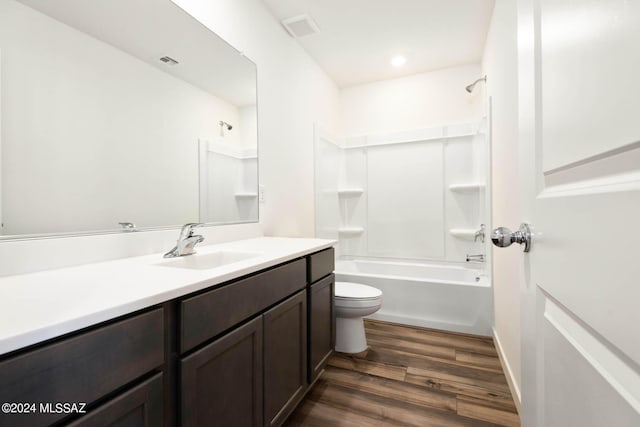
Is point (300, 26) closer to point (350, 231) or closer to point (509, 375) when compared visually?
point (350, 231)

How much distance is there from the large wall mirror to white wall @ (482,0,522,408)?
1648mm

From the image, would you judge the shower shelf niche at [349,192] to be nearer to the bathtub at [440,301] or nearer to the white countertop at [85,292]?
the bathtub at [440,301]

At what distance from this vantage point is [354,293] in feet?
7.11

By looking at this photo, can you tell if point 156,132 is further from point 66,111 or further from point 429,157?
point 429,157

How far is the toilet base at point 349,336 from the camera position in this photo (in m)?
2.19

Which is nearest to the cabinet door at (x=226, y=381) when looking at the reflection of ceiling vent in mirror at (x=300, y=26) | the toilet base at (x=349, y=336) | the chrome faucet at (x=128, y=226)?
the chrome faucet at (x=128, y=226)

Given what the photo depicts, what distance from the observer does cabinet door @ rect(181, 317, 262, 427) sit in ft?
2.70

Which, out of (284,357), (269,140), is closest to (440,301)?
(284,357)

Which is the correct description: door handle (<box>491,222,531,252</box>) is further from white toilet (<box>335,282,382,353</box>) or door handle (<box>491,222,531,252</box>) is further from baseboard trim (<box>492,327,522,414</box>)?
white toilet (<box>335,282,382,353</box>)

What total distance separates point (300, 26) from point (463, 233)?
8.13 feet

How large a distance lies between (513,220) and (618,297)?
149 cm

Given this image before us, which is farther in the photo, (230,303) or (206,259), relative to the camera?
(206,259)

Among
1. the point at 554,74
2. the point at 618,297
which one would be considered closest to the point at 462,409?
the point at 618,297

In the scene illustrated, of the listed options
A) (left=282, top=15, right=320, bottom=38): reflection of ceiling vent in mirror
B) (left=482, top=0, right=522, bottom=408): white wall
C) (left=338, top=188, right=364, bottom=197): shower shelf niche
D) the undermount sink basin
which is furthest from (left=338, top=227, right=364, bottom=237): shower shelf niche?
the undermount sink basin
